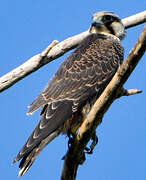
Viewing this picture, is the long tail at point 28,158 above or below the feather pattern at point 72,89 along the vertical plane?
below

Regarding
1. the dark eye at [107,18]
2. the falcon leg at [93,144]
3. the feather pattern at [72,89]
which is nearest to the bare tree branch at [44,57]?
the dark eye at [107,18]

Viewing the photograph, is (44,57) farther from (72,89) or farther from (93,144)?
(93,144)

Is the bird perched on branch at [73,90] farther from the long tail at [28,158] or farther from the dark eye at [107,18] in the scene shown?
the dark eye at [107,18]

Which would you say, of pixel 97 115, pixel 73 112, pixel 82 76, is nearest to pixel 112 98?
pixel 97 115

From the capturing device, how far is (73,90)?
5.11 m

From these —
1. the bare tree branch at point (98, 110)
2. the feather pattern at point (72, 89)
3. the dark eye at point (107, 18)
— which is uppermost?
the dark eye at point (107, 18)

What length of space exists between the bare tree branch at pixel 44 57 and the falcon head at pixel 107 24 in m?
0.26

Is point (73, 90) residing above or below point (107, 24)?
below

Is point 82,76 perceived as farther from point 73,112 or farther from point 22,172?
point 22,172

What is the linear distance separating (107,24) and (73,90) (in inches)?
63.2

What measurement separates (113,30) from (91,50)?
36.2 inches

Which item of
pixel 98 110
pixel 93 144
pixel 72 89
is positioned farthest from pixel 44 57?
pixel 98 110

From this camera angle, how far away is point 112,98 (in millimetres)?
4273

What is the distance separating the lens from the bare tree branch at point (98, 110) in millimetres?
3930
